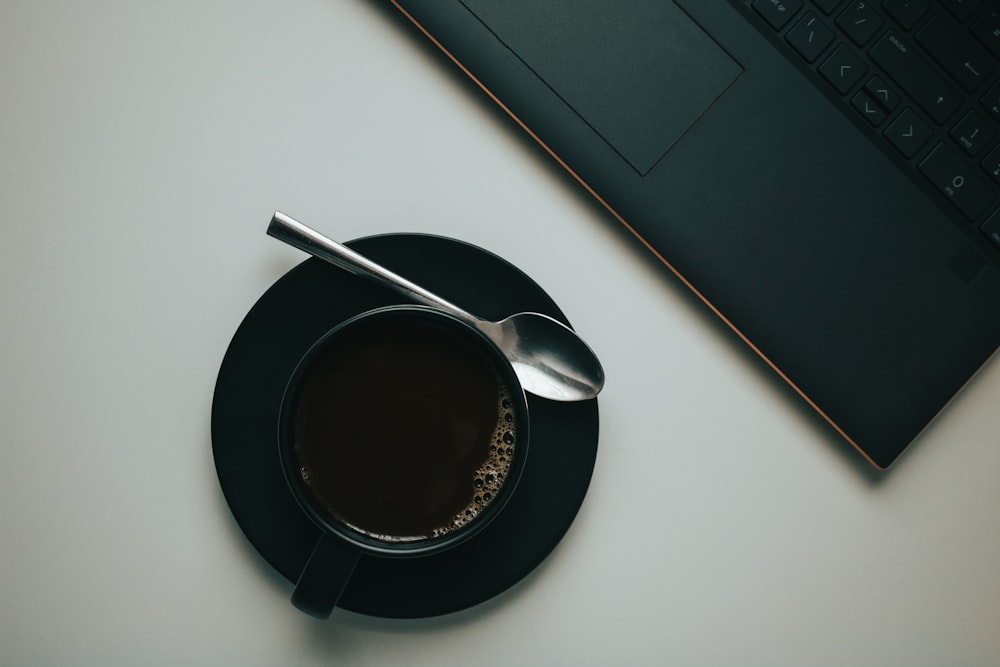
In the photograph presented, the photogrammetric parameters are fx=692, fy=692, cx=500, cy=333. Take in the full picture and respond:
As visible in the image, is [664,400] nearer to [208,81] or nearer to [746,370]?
[746,370]

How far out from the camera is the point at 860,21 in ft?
1.88

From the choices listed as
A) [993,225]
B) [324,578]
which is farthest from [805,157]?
[324,578]

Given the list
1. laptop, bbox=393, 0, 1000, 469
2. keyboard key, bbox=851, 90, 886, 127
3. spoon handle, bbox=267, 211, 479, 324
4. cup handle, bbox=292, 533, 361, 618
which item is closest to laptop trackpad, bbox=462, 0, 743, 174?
laptop, bbox=393, 0, 1000, 469

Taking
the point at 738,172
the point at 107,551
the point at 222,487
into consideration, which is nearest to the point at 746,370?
the point at 738,172

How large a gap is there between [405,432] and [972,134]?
0.53 metres

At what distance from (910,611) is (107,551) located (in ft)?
2.38

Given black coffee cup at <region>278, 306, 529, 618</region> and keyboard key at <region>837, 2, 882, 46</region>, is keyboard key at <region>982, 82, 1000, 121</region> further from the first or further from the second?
black coffee cup at <region>278, 306, 529, 618</region>

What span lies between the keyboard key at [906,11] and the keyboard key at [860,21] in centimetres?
1

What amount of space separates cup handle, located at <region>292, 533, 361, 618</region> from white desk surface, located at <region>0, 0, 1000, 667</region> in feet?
0.39

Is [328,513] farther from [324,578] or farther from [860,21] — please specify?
[860,21]

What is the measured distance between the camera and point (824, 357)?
59 cm

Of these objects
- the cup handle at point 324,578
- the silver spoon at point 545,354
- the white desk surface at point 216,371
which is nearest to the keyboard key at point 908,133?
the white desk surface at point 216,371

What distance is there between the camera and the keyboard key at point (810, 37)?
58 cm

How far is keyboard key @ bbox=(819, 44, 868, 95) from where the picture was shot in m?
0.58
